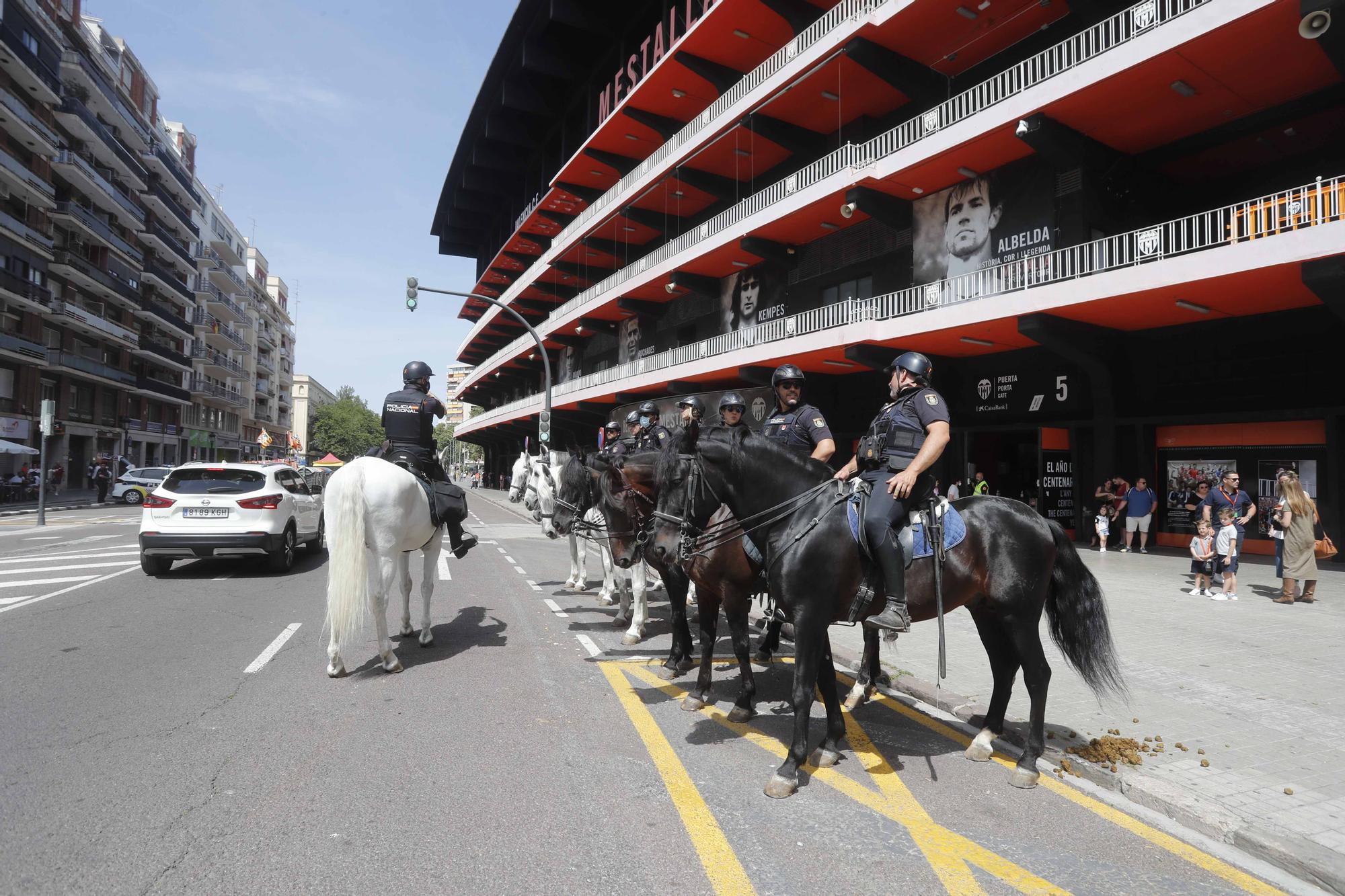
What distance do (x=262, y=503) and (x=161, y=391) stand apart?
54422 millimetres

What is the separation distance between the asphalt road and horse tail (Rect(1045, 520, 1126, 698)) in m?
0.86

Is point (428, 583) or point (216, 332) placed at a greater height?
point (216, 332)

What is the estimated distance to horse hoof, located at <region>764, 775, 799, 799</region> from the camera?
3.81m

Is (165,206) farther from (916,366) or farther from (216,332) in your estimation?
(916,366)

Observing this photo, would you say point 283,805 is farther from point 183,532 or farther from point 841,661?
point 183,532

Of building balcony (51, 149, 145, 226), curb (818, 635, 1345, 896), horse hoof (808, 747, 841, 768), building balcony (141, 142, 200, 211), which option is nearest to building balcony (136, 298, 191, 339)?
building balcony (51, 149, 145, 226)

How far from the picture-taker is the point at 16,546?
14.6 meters

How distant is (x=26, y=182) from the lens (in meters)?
36.1

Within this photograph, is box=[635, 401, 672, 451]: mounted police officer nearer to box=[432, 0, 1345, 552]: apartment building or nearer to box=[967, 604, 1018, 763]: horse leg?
box=[967, 604, 1018, 763]: horse leg

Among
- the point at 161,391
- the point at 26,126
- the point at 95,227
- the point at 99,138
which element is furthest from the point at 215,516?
the point at 161,391

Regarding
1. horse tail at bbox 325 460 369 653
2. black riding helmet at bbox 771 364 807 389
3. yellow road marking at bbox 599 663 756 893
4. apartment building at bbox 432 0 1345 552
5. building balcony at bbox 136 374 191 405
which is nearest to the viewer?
yellow road marking at bbox 599 663 756 893

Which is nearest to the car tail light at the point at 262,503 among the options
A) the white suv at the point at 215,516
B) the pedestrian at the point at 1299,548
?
the white suv at the point at 215,516

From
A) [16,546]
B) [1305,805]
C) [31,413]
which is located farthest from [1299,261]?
[31,413]

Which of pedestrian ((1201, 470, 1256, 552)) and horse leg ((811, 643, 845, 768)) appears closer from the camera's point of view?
horse leg ((811, 643, 845, 768))
